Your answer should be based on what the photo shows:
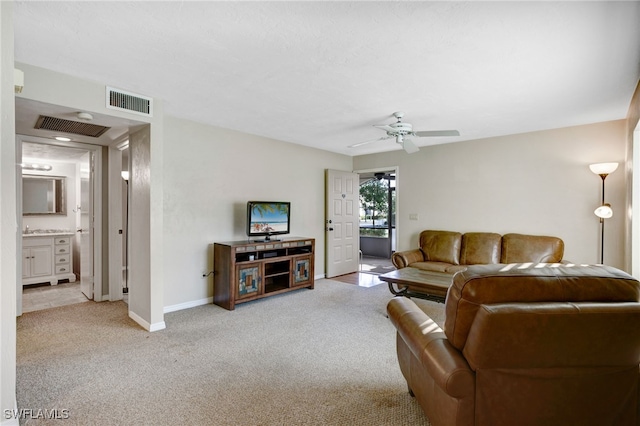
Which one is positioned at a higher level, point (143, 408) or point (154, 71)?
point (154, 71)

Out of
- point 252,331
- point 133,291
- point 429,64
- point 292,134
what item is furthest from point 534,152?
point 133,291

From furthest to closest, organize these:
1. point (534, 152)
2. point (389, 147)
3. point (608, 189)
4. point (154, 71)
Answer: point (389, 147) → point (534, 152) → point (608, 189) → point (154, 71)

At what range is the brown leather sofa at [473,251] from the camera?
416 cm

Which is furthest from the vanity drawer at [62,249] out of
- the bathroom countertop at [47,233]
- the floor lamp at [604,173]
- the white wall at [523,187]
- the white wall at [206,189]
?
the floor lamp at [604,173]

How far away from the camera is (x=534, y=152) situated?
4418 millimetres

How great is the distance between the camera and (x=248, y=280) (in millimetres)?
4016

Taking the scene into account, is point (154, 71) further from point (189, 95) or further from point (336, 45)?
point (336, 45)

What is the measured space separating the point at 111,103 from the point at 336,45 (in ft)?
7.15

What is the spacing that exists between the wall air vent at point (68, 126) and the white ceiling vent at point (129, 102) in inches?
24.9

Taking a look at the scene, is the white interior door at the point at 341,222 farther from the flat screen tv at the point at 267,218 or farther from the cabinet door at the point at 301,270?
the flat screen tv at the point at 267,218

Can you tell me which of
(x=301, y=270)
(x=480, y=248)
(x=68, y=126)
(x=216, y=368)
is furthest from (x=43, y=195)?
(x=480, y=248)

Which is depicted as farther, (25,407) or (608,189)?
(608,189)

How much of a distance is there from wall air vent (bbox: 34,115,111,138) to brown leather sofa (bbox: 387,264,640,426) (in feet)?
12.8

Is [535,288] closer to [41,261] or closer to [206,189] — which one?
[206,189]
